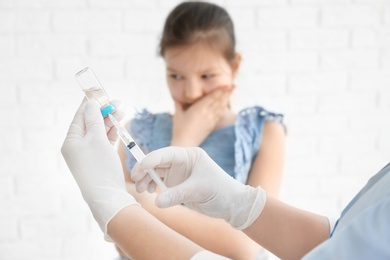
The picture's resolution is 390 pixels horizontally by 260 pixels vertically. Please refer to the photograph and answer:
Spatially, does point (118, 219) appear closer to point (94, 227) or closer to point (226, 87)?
point (226, 87)

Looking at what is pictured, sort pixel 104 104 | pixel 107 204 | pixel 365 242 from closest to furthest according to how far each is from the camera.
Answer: pixel 365 242 → pixel 107 204 → pixel 104 104

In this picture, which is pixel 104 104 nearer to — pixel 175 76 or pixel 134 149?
pixel 134 149

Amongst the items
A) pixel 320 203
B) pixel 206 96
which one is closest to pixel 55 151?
pixel 206 96

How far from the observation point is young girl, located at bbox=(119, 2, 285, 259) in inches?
47.6

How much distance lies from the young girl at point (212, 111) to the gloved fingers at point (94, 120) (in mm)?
428

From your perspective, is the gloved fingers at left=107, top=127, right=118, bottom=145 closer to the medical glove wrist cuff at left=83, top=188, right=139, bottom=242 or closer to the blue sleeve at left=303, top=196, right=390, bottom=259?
the medical glove wrist cuff at left=83, top=188, right=139, bottom=242

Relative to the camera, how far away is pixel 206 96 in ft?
4.16

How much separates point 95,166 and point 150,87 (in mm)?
869

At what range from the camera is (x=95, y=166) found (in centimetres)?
75

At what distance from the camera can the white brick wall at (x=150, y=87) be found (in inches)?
61.4

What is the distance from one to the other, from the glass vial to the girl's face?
17.1 inches

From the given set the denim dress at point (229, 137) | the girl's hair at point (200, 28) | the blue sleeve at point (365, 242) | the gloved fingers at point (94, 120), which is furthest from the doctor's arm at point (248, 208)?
the girl's hair at point (200, 28)

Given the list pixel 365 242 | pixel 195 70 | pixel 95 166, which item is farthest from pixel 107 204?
pixel 195 70

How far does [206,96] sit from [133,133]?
0.24m
